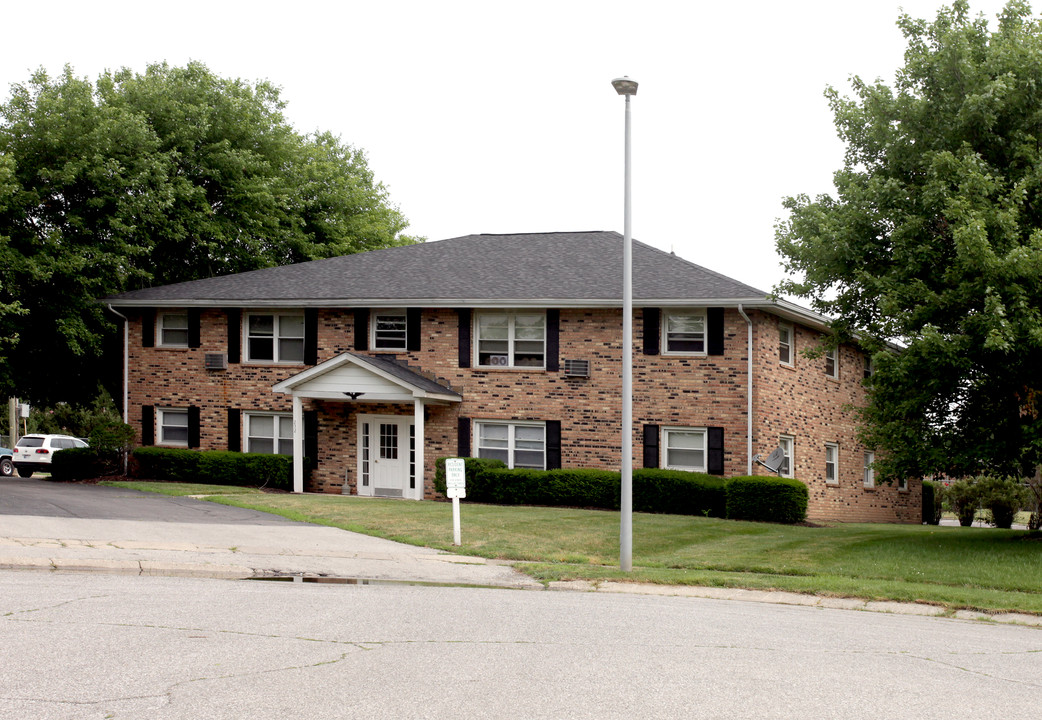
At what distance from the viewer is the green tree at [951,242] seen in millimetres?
15461

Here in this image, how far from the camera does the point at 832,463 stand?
2959 centimetres

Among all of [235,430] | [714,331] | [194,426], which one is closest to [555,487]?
[714,331]

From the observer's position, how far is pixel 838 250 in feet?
58.9

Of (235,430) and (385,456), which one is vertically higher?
(235,430)

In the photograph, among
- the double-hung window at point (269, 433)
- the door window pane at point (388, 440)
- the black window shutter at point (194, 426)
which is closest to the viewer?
the door window pane at point (388, 440)

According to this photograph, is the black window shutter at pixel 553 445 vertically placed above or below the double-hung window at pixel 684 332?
below

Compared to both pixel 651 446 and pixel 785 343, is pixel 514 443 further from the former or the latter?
pixel 785 343

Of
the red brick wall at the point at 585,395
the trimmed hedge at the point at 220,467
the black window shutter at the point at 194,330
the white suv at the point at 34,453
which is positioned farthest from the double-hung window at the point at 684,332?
the white suv at the point at 34,453

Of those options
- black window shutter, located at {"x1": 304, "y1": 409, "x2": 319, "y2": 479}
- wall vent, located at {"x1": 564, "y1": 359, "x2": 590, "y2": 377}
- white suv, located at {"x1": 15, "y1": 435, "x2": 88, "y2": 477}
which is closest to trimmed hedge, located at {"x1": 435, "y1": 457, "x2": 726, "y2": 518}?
wall vent, located at {"x1": 564, "y1": 359, "x2": 590, "y2": 377}

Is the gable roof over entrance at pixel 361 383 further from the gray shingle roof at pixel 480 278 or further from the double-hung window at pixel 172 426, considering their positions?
the double-hung window at pixel 172 426

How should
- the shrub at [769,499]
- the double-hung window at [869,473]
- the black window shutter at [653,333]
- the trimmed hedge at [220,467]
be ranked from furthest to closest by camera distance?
1. the double-hung window at [869,473]
2. the trimmed hedge at [220,467]
3. the black window shutter at [653,333]
4. the shrub at [769,499]

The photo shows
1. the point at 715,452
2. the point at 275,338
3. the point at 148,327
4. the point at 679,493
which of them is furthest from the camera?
the point at 148,327

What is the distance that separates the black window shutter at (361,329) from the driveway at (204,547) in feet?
28.1

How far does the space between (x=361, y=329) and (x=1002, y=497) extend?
21.2 m
